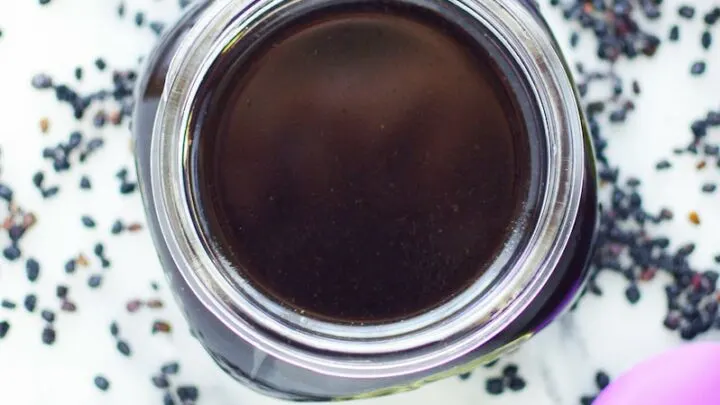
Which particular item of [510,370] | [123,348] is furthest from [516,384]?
[123,348]

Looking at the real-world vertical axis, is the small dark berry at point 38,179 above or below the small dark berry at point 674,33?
below

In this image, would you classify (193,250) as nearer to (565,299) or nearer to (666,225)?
(565,299)

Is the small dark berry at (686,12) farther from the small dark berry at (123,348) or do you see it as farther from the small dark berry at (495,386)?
the small dark berry at (123,348)

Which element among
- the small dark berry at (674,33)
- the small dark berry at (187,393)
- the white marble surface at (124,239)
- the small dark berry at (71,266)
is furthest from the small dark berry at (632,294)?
the small dark berry at (71,266)

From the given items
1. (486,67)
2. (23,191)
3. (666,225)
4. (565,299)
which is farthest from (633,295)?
(23,191)

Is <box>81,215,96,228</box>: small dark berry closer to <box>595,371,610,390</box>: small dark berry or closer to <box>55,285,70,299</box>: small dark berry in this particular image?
<box>55,285,70,299</box>: small dark berry

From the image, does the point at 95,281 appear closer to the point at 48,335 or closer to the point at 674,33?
the point at 48,335

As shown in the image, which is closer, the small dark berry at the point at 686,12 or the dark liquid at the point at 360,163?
the dark liquid at the point at 360,163

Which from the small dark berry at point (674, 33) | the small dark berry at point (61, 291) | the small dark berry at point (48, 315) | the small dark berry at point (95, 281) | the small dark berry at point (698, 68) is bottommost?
the small dark berry at point (48, 315)
